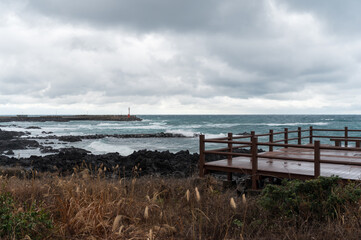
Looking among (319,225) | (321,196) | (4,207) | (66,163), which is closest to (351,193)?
(321,196)

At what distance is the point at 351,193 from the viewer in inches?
195

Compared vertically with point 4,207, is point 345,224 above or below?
below

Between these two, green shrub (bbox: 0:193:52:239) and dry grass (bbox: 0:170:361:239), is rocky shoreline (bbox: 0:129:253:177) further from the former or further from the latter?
green shrub (bbox: 0:193:52:239)

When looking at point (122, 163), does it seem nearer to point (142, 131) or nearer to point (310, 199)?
point (310, 199)

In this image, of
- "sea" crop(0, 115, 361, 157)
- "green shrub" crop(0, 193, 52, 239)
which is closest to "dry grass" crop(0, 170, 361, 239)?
"green shrub" crop(0, 193, 52, 239)

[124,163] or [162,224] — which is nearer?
[162,224]

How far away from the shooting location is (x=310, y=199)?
16.4 ft

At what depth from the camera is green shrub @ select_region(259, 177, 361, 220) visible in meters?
4.64

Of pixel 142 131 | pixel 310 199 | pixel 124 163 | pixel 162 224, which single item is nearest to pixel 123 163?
pixel 124 163

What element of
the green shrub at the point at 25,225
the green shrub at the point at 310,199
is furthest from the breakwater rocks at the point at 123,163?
the green shrub at the point at 25,225

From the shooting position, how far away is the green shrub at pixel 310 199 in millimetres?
4641

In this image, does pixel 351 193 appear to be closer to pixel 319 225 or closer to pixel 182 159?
pixel 319 225

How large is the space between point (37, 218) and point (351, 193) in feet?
15.6

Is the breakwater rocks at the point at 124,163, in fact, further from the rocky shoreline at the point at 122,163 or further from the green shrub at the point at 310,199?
the green shrub at the point at 310,199
